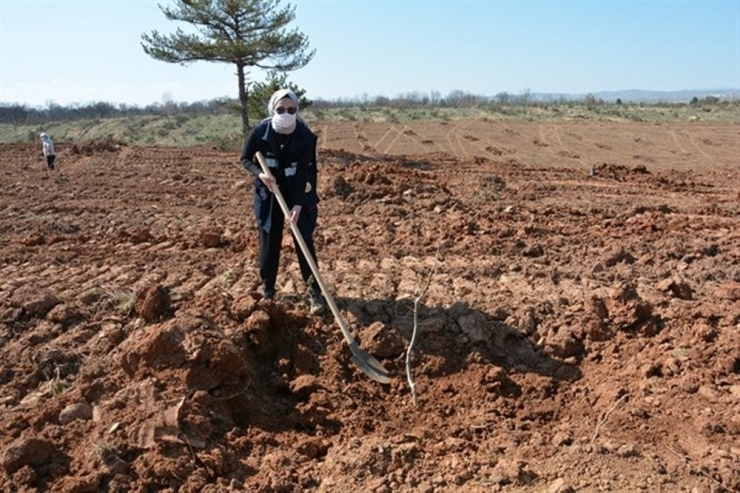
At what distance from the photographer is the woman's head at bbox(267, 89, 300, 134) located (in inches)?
169

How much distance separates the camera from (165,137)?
30531 mm

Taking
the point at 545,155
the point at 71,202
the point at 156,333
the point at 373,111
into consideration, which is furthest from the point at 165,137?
the point at 156,333

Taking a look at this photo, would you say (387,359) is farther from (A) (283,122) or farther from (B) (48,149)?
(B) (48,149)

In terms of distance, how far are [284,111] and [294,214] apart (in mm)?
684

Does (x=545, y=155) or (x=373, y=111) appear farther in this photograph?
(x=373, y=111)

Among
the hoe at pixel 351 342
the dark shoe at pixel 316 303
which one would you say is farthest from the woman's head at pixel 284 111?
the dark shoe at pixel 316 303

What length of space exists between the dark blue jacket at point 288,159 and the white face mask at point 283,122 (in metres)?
0.07

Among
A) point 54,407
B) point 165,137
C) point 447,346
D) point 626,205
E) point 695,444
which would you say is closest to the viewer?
point 695,444

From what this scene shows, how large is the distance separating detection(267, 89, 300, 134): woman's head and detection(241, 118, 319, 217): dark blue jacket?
9 centimetres

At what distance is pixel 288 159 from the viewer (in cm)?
448

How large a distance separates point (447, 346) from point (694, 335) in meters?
1.52

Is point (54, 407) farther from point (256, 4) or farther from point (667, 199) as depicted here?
point (256, 4)

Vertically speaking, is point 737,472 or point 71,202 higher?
point 71,202

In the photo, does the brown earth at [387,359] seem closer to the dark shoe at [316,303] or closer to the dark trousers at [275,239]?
the dark shoe at [316,303]
